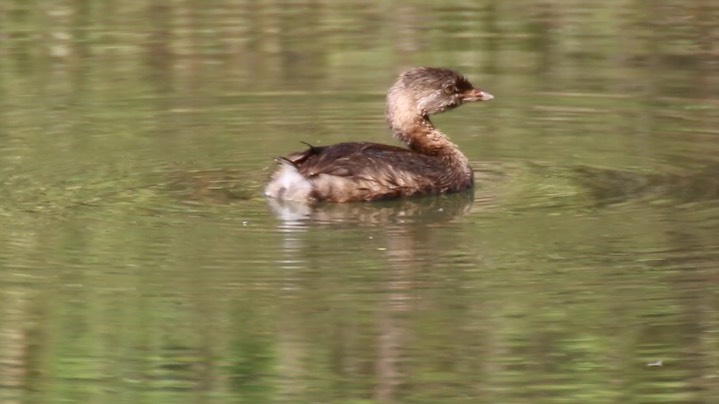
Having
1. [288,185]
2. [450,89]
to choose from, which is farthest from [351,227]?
[450,89]

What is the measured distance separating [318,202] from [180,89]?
4.19m

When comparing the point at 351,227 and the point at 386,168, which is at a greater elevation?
the point at 386,168

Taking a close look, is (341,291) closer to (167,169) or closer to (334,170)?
(334,170)

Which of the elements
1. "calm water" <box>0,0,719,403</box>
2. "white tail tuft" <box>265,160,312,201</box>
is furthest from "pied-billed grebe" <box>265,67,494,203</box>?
"calm water" <box>0,0,719,403</box>

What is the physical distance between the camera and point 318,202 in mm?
10492

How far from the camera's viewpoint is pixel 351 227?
9773 mm

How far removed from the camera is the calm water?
750cm

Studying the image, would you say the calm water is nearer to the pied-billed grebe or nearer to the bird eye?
the pied-billed grebe

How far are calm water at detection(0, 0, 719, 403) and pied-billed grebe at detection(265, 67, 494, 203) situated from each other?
13cm

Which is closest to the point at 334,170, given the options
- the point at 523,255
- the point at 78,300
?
the point at 523,255

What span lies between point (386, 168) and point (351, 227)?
867 mm

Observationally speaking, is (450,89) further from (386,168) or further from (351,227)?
(351,227)

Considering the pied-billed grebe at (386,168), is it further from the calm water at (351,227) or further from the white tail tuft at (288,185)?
the calm water at (351,227)

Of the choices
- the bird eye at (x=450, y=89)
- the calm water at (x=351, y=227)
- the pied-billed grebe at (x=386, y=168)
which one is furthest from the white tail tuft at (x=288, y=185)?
the bird eye at (x=450, y=89)
